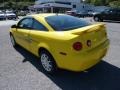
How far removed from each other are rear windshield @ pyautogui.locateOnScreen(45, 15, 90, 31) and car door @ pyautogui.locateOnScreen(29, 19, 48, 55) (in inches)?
10.0

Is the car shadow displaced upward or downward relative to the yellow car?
downward

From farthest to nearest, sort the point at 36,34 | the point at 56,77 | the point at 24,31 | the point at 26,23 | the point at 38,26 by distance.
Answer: the point at 26,23, the point at 24,31, the point at 38,26, the point at 36,34, the point at 56,77

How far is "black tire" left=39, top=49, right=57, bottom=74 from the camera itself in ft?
18.7

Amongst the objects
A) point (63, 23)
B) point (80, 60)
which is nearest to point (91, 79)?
point (80, 60)

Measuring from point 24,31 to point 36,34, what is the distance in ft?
3.49

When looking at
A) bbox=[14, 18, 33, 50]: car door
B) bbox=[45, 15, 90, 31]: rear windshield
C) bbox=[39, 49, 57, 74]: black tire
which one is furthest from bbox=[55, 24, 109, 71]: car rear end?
bbox=[14, 18, 33, 50]: car door

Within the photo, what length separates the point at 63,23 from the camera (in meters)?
6.05

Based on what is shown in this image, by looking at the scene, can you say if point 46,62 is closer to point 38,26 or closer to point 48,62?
point 48,62

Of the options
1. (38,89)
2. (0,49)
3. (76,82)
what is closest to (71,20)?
(76,82)

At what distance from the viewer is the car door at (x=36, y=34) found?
598cm

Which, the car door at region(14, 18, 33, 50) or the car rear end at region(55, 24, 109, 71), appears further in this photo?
the car door at region(14, 18, 33, 50)

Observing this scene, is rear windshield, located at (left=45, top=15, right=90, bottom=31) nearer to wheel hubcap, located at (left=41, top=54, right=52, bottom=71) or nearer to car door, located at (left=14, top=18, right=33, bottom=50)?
wheel hubcap, located at (left=41, top=54, right=52, bottom=71)

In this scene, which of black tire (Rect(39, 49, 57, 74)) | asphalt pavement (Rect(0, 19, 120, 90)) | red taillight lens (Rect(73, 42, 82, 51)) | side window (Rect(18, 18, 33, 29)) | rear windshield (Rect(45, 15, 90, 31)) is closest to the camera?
red taillight lens (Rect(73, 42, 82, 51))

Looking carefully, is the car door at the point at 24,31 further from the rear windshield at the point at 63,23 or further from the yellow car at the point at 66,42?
the rear windshield at the point at 63,23
